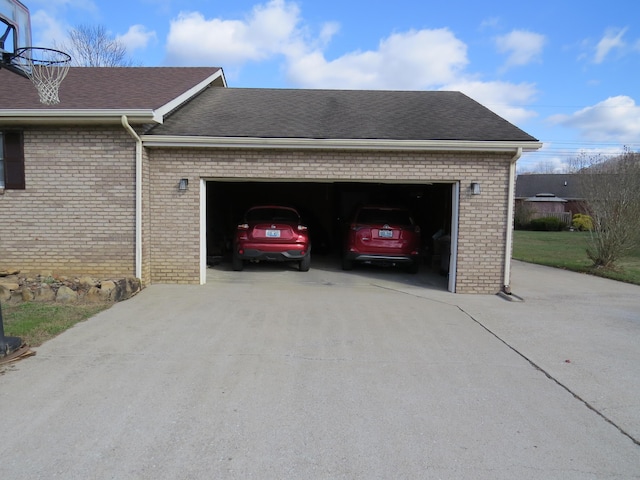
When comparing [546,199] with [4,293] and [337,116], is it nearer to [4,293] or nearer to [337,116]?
[337,116]

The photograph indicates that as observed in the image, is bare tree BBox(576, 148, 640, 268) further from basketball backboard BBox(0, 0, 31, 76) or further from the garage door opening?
basketball backboard BBox(0, 0, 31, 76)

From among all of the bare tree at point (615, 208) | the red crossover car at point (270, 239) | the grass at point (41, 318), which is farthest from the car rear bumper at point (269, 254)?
the bare tree at point (615, 208)

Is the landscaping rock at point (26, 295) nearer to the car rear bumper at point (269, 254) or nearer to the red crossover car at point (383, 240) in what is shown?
the car rear bumper at point (269, 254)

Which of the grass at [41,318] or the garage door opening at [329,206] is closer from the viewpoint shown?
the grass at [41,318]

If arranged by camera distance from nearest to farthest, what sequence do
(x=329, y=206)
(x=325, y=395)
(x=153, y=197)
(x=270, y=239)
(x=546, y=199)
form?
(x=325, y=395)
(x=153, y=197)
(x=270, y=239)
(x=329, y=206)
(x=546, y=199)

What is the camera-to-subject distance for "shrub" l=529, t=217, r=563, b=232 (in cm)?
3728

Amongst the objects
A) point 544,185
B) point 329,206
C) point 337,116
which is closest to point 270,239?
point 337,116

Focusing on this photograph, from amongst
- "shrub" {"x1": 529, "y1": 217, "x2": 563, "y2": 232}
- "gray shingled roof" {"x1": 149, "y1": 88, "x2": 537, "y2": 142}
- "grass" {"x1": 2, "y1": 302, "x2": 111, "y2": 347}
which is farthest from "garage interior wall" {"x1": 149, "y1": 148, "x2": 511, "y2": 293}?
"shrub" {"x1": 529, "y1": 217, "x2": 563, "y2": 232}

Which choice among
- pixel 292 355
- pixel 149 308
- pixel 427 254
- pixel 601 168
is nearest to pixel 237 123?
pixel 149 308

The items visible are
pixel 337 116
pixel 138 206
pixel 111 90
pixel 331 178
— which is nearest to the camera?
pixel 138 206

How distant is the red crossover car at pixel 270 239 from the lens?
33.8ft

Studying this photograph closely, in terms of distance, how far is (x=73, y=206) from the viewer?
8.74m

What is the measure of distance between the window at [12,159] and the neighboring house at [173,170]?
0.02 metres

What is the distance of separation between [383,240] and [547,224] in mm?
31202
